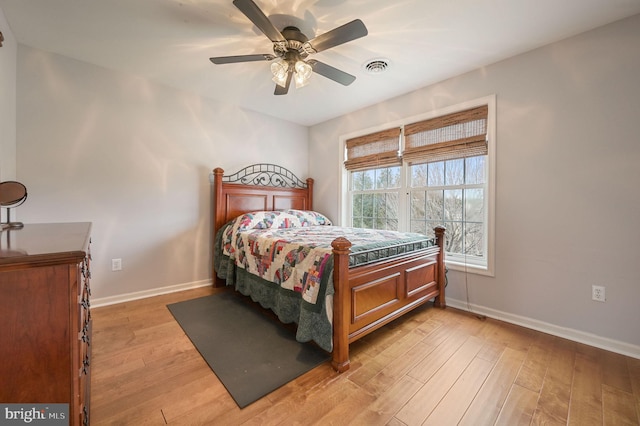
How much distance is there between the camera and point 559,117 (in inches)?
83.7

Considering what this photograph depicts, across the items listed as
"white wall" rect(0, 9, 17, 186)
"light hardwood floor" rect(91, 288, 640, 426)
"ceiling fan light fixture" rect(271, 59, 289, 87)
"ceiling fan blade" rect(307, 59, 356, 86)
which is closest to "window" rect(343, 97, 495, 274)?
"light hardwood floor" rect(91, 288, 640, 426)

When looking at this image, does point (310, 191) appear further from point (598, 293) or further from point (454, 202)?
point (598, 293)

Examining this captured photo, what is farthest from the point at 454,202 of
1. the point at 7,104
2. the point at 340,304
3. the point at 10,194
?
the point at 7,104

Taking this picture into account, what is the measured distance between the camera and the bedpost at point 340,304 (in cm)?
168

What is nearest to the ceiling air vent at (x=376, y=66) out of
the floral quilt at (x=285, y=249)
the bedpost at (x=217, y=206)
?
the floral quilt at (x=285, y=249)

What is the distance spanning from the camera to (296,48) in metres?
1.96

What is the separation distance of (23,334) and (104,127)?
2.53m

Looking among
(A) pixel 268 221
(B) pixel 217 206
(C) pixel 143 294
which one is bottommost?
(C) pixel 143 294

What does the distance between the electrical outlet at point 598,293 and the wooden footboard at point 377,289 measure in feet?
3.51

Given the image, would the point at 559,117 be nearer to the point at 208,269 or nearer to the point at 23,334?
the point at 23,334

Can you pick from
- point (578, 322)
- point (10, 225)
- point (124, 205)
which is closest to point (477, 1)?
point (578, 322)

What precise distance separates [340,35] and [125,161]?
97.8 inches

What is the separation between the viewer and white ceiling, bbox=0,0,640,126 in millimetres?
1779

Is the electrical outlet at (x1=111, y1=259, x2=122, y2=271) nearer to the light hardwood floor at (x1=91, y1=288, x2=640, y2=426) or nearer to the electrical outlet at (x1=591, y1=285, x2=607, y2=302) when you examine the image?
the light hardwood floor at (x1=91, y1=288, x2=640, y2=426)
